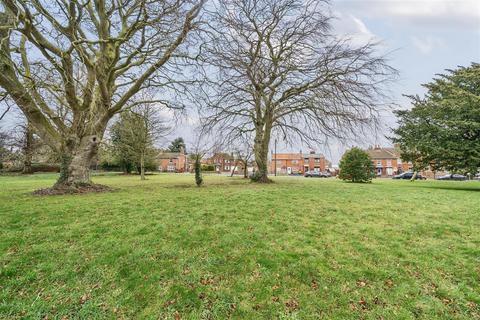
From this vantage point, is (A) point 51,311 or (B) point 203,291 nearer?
(A) point 51,311

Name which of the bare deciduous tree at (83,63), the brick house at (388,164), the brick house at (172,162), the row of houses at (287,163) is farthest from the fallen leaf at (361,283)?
the brick house at (172,162)

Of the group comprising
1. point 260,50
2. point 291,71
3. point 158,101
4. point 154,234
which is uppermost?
point 260,50

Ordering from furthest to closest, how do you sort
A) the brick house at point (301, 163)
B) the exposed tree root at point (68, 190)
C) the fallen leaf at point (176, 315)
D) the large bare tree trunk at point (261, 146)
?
1. the brick house at point (301, 163)
2. the large bare tree trunk at point (261, 146)
3. the exposed tree root at point (68, 190)
4. the fallen leaf at point (176, 315)

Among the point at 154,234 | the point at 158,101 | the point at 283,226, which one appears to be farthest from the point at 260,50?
the point at 154,234

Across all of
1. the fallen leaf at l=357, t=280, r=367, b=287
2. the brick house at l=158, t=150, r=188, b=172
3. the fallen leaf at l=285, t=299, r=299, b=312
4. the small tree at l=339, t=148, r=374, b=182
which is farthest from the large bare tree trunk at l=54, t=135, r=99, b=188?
the brick house at l=158, t=150, r=188, b=172

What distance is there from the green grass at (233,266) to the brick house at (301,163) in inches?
2259

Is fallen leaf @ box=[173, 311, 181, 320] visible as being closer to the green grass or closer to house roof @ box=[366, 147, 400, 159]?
the green grass

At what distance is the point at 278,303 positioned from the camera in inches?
122

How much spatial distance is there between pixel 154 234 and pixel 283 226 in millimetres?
2719

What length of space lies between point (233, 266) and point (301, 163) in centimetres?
6443

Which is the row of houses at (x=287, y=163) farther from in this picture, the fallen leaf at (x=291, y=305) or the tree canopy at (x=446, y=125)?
the fallen leaf at (x=291, y=305)

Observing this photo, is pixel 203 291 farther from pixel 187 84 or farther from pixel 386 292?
pixel 187 84

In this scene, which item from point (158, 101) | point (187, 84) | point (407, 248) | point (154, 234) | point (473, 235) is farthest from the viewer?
point (158, 101)

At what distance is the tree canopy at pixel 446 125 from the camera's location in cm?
1662
